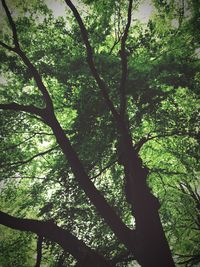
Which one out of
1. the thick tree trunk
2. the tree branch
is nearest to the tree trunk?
the thick tree trunk

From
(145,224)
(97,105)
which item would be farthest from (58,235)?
(97,105)

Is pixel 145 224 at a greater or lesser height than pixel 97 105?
lesser

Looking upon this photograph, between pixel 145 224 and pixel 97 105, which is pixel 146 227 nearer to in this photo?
pixel 145 224

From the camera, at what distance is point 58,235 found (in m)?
5.55

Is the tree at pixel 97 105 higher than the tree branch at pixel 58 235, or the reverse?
the tree at pixel 97 105

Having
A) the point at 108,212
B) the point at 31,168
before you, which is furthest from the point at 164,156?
the point at 108,212

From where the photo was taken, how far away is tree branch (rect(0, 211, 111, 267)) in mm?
5273

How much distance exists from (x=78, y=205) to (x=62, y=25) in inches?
324

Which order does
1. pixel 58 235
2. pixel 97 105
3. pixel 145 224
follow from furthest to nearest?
1. pixel 97 105
2. pixel 145 224
3. pixel 58 235

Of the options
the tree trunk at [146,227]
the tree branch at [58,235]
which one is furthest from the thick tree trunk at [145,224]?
the tree branch at [58,235]

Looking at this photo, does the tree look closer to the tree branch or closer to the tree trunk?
the tree trunk

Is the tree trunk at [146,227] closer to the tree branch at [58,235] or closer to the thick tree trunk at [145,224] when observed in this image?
the thick tree trunk at [145,224]

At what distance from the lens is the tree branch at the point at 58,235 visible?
17.3ft

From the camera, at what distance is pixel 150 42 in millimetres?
11078
